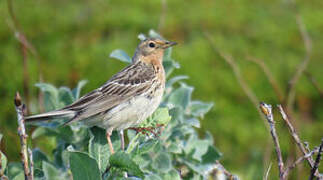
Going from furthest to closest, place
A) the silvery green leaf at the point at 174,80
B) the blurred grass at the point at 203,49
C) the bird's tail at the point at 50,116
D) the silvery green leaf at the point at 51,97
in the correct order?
the blurred grass at the point at 203,49
the silvery green leaf at the point at 174,80
the silvery green leaf at the point at 51,97
the bird's tail at the point at 50,116

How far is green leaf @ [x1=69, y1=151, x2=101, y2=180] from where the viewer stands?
8.28ft

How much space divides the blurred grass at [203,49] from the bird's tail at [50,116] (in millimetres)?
2907

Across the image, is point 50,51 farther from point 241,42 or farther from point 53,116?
point 53,116

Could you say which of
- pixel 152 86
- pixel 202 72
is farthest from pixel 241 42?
pixel 152 86

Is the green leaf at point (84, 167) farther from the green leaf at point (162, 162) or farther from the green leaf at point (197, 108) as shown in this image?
the green leaf at point (197, 108)

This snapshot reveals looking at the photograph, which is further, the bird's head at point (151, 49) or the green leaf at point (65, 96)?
the bird's head at point (151, 49)

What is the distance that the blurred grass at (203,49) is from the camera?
7398 millimetres

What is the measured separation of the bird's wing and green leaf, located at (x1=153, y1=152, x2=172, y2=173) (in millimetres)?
603

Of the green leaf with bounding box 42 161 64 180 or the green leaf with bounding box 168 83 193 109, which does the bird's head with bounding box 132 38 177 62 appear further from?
the green leaf with bounding box 42 161 64 180

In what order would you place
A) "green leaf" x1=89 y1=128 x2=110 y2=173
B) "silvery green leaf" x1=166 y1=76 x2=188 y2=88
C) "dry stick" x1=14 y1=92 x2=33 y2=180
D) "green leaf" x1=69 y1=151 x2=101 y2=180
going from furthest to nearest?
1. "silvery green leaf" x1=166 y1=76 x2=188 y2=88
2. "green leaf" x1=89 y1=128 x2=110 y2=173
3. "green leaf" x1=69 y1=151 x2=101 y2=180
4. "dry stick" x1=14 y1=92 x2=33 y2=180

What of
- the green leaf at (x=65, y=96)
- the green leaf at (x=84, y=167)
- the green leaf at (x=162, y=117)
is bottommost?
the green leaf at (x=84, y=167)

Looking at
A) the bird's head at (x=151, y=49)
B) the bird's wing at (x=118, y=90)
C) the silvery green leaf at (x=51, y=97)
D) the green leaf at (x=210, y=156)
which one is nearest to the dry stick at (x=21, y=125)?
the silvery green leaf at (x=51, y=97)

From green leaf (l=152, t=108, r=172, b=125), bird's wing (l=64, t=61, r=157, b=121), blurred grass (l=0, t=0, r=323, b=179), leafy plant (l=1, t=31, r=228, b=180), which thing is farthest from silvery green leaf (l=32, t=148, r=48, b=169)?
blurred grass (l=0, t=0, r=323, b=179)

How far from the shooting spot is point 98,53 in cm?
852
